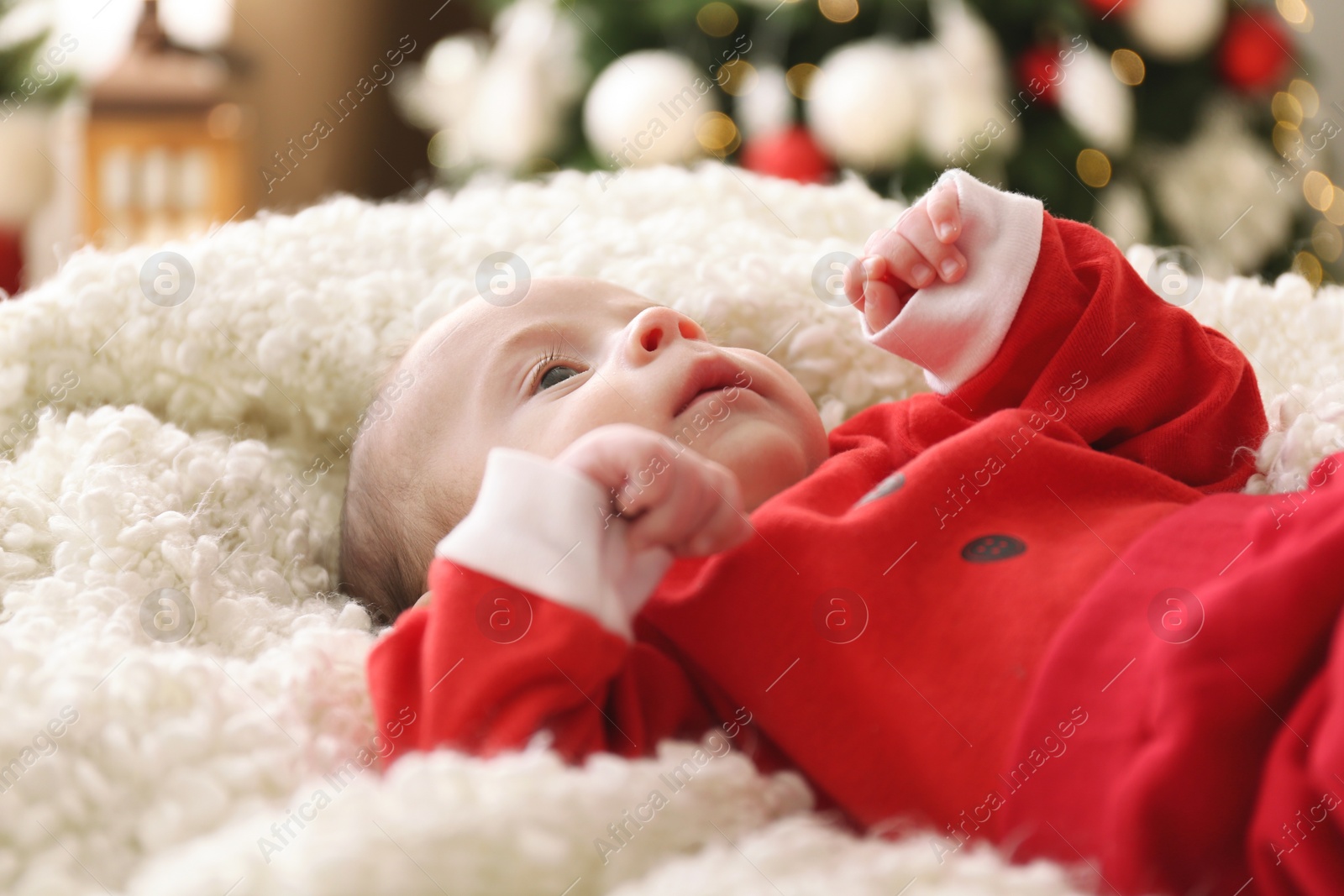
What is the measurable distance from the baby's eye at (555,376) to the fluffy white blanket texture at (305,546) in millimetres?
207

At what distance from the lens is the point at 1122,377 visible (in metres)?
0.90

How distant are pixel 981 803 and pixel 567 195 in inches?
31.6

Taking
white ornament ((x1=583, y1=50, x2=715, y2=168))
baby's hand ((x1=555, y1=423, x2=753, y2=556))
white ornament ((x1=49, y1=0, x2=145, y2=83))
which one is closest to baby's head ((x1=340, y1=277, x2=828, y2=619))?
baby's hand ((x1=555, y1=423, x2=753, y2=556))

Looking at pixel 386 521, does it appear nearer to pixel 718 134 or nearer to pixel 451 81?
pixel 718 134

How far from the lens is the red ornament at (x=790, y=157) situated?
6.57 ft

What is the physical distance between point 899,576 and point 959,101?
143 centimetres

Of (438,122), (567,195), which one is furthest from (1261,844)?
(438,122)

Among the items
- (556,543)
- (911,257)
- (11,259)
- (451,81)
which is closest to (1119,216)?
(451,81)

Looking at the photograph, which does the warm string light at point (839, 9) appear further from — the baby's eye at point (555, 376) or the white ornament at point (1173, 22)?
the baby's eye at point (555, 376)

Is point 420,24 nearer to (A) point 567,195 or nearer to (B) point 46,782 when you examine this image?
Answer: (A) point 567,195

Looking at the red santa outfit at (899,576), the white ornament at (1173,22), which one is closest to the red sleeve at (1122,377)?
the red santa outfit at (899,576)

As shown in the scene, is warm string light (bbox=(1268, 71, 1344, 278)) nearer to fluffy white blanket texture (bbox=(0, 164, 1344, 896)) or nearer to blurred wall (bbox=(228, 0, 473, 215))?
fluffy white blanket texture (bbox=(0, 164, 1344, 896))

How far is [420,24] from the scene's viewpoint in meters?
3.38

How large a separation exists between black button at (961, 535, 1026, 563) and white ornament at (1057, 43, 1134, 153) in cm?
151
